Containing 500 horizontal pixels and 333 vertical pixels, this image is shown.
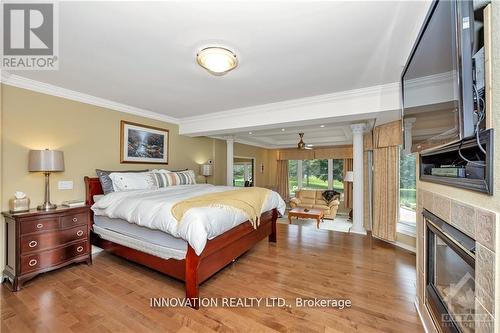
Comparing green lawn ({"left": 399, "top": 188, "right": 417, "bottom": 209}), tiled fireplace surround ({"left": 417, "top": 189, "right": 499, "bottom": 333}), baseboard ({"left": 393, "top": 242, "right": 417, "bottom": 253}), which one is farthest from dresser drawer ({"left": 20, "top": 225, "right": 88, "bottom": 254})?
green lawn ({"left": 399, "top": 188, "right": 417, "bottom": 209})

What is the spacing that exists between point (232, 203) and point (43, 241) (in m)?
2.19

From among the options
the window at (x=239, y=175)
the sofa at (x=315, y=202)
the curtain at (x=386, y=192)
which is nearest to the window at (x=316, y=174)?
the sofa at (x=315, y=202)

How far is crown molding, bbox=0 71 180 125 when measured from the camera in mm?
2454

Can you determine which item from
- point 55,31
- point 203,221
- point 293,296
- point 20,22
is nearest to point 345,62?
point 203,221

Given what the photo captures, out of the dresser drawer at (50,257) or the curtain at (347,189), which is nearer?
the dresser drawer at (50,257)

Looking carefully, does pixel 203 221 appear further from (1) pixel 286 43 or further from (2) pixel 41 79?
(2) pixel 41 79

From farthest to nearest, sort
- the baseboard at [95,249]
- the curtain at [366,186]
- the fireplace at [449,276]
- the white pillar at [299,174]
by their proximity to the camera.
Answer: the white pillar at [299,174] < the curtain at [366,186] < the baseboard at [95,249] < the fireplace at [449,276]

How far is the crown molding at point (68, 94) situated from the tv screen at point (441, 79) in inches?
156

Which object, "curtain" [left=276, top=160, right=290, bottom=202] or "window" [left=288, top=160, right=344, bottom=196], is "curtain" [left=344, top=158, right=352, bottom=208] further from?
"curtain" [left=276, top=160, right=290, bottom=202]

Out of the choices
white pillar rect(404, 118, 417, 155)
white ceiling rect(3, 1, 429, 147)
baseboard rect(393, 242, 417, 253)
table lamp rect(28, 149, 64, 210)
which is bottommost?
baseboard rect(393, 242, 417, 253)

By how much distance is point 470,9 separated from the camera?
89cm

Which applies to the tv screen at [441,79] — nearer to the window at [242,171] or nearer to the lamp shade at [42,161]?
the lamp shade at [42,161]

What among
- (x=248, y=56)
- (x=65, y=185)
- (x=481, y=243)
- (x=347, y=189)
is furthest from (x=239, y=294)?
(x=347, y=189)

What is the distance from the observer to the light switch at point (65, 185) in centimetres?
284
